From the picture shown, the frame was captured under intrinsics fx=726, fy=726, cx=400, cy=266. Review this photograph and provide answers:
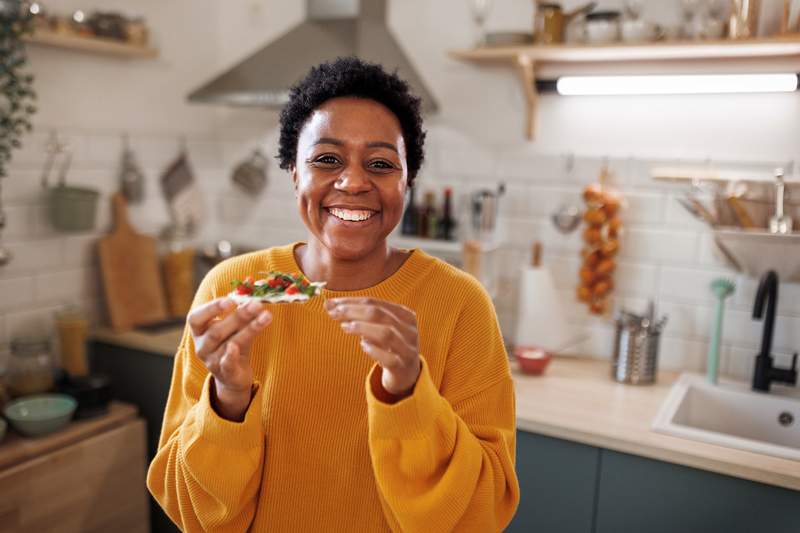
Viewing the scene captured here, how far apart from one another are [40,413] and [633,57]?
6.56ft

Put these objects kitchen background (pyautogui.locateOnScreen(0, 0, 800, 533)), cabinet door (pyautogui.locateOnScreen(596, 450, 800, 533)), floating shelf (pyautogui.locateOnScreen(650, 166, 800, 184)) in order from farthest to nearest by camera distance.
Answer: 1. floating shelf (pyautogui.locateOnScreen(650, 166, 800, 184))
2. kitchen background (pyautogui.locateOnScreen(0, 0, 800, 533))
3. cabinet door (pyautogui.locateOnScreen(596, 450, 800, 533))

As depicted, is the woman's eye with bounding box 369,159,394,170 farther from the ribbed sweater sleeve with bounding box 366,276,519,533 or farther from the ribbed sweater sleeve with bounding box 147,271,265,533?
the ribbed sweater sleeve with bounding box 147,271,265,533

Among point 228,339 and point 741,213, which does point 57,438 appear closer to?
point 228,339

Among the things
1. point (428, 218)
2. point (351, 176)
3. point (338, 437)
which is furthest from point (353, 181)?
point (428, 218)

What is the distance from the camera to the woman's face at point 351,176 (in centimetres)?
111

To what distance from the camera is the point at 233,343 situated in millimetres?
955

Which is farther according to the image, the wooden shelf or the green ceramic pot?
the green ceramic pot

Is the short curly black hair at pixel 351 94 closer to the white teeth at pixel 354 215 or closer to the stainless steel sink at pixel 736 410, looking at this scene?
the white teeth at pixel 354 215

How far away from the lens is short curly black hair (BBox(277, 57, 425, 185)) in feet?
3.76

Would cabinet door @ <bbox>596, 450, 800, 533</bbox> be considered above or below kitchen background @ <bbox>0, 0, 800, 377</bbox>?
below

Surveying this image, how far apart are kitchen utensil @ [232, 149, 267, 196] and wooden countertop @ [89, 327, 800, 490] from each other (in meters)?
0.77

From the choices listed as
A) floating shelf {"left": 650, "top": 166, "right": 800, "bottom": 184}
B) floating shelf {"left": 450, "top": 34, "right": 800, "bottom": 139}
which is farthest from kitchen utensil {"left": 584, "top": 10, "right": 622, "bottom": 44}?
floating shelf {"left": 650, "top": 166, "right": 800, "bottom": 184}

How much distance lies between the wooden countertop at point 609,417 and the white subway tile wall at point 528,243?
198 millimetres

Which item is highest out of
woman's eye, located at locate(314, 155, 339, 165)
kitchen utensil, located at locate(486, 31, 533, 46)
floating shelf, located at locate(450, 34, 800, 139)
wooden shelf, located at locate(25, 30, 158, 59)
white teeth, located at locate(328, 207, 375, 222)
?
kitchen utensil, located at locate(486, 31, 533, 46)
